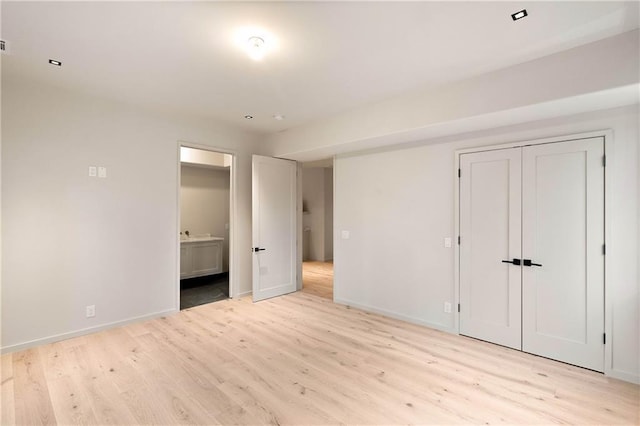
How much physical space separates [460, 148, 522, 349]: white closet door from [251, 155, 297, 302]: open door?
2858 mm

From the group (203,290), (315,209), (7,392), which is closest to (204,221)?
(203,290)

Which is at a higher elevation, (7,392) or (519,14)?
(519,14)

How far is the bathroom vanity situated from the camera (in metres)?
6.27

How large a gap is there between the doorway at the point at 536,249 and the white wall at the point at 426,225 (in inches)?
4.8

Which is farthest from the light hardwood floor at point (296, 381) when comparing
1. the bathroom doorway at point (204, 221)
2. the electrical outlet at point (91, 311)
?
the bathroom doorway at point (204, 221)

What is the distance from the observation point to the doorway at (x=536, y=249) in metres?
2.77

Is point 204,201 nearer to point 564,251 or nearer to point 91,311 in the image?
point 91,311

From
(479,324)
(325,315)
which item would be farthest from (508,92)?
(325,315)

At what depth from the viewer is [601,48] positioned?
231 centimetres

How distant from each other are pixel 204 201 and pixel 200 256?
1.39 m

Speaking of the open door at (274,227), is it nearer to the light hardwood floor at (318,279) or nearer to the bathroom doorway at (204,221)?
the light hardwood floor at (318,279)

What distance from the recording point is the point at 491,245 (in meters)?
3.36

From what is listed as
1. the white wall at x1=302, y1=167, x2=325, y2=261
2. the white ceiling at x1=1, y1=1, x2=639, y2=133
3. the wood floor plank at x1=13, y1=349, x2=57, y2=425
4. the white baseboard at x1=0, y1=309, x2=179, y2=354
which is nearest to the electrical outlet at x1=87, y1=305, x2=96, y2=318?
the white baseboard at x1=0, y1=309, x2=179, y2=354

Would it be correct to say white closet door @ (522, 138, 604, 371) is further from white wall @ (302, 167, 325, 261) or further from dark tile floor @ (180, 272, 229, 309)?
white wall @ (302, 167, 325, 261)
